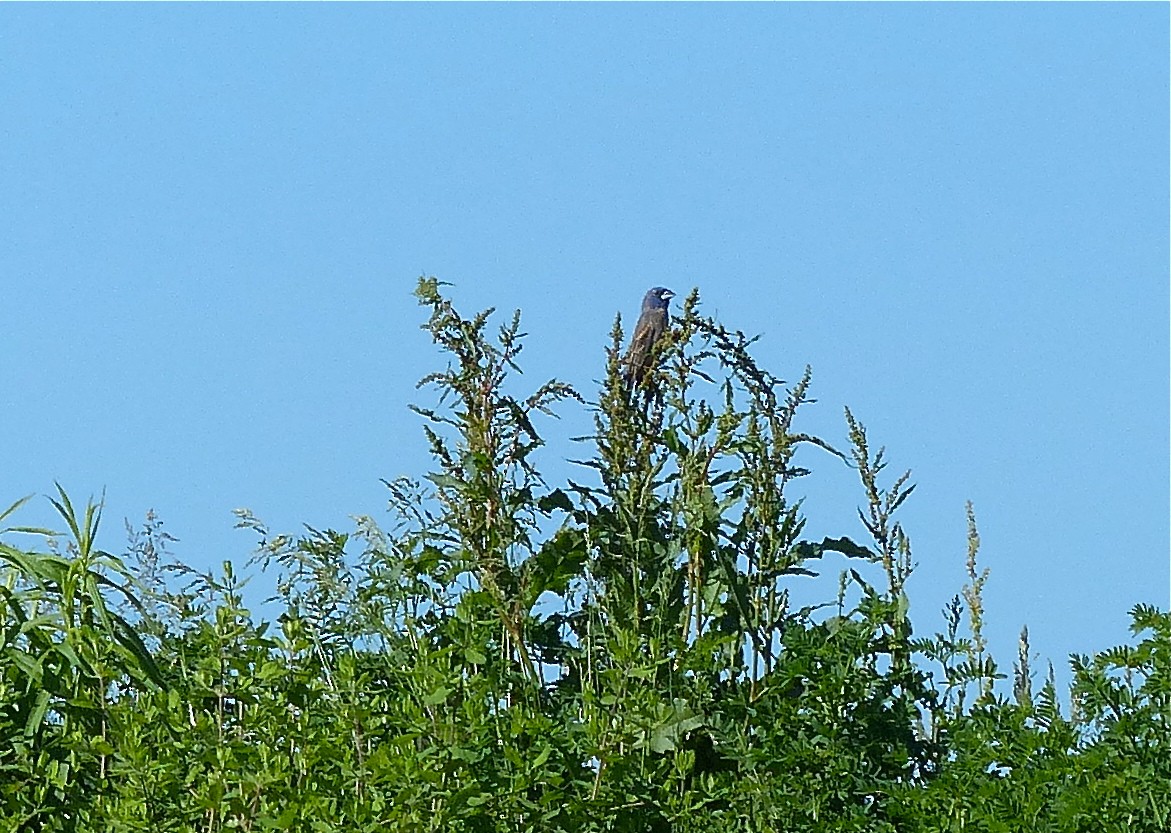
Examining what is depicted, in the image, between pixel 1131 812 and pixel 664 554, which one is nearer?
pixel 1131 812

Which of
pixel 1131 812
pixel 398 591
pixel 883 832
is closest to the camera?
pixel 1131 812

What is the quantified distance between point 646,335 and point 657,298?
1.04 feet

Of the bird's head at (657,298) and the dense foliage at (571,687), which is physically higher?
the bird's head at (657,298)

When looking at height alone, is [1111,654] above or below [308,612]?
below

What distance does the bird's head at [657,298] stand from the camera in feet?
16.8

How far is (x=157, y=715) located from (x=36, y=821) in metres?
0.40

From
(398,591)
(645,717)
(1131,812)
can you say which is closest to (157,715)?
(398,591)

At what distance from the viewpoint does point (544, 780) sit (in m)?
3.91

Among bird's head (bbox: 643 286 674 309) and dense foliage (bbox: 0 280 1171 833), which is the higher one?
bird's head (bbox: 643 286 674 309)

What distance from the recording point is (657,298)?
5.18 metres

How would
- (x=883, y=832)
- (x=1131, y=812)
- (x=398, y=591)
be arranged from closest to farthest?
(x=1131, y=812)
(x=883, y=832)
(x=398, y=591)

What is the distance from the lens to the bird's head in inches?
202

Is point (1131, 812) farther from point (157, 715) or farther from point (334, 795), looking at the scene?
point (157, 715)

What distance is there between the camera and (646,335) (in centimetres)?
489
